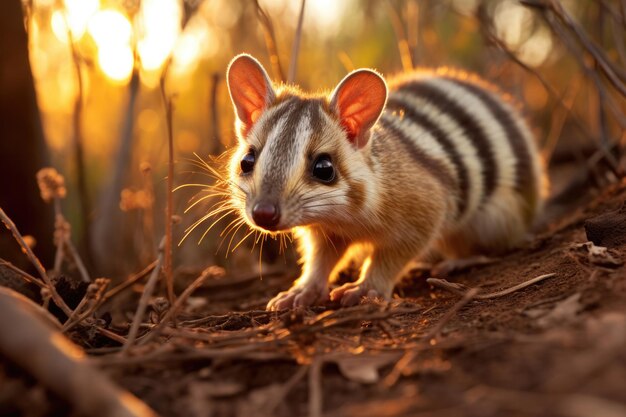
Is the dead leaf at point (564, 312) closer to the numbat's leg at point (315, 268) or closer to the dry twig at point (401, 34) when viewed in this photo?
the numbat's leg at point (315, 268)

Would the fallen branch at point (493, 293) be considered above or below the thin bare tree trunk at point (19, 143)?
below

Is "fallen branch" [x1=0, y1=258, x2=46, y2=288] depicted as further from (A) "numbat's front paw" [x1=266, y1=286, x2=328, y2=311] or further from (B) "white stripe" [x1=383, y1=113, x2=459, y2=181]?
(B) "white stripe" [x1=383, y1=113, x2=459, y2=181]

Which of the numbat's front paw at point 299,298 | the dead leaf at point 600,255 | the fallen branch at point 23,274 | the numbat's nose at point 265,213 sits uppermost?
the numbat's nose at point 265,213

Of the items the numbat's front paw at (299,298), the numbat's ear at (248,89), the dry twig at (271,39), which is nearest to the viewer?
the numbat's front paw at (299,298)

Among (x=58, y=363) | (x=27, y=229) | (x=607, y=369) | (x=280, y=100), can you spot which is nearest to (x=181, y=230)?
(x=27, y=229)

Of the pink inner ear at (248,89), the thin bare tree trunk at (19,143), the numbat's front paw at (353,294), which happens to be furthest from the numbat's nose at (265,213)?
the thin bare tree trunk at (19,143)

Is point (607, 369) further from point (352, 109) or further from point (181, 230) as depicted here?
point (181, 230)

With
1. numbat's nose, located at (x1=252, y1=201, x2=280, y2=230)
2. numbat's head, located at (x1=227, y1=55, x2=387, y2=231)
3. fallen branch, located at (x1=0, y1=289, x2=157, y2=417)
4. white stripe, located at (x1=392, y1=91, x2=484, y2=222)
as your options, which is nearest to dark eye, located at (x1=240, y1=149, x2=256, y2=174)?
numbat's head, located at (x1=227, y1=55, x2=387, y2=231)

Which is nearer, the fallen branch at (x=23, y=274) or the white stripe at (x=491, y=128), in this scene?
the fallen branch at (x=23, y=274)

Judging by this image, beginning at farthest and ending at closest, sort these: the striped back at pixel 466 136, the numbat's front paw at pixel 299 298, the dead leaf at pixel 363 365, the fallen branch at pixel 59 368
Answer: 1. the striped back at pixel 466 136
2. the numbat's front paw at pixel 299 298
3. the dead leaf at pixel 363 365
4. the fallen branch at pixel 59 368
